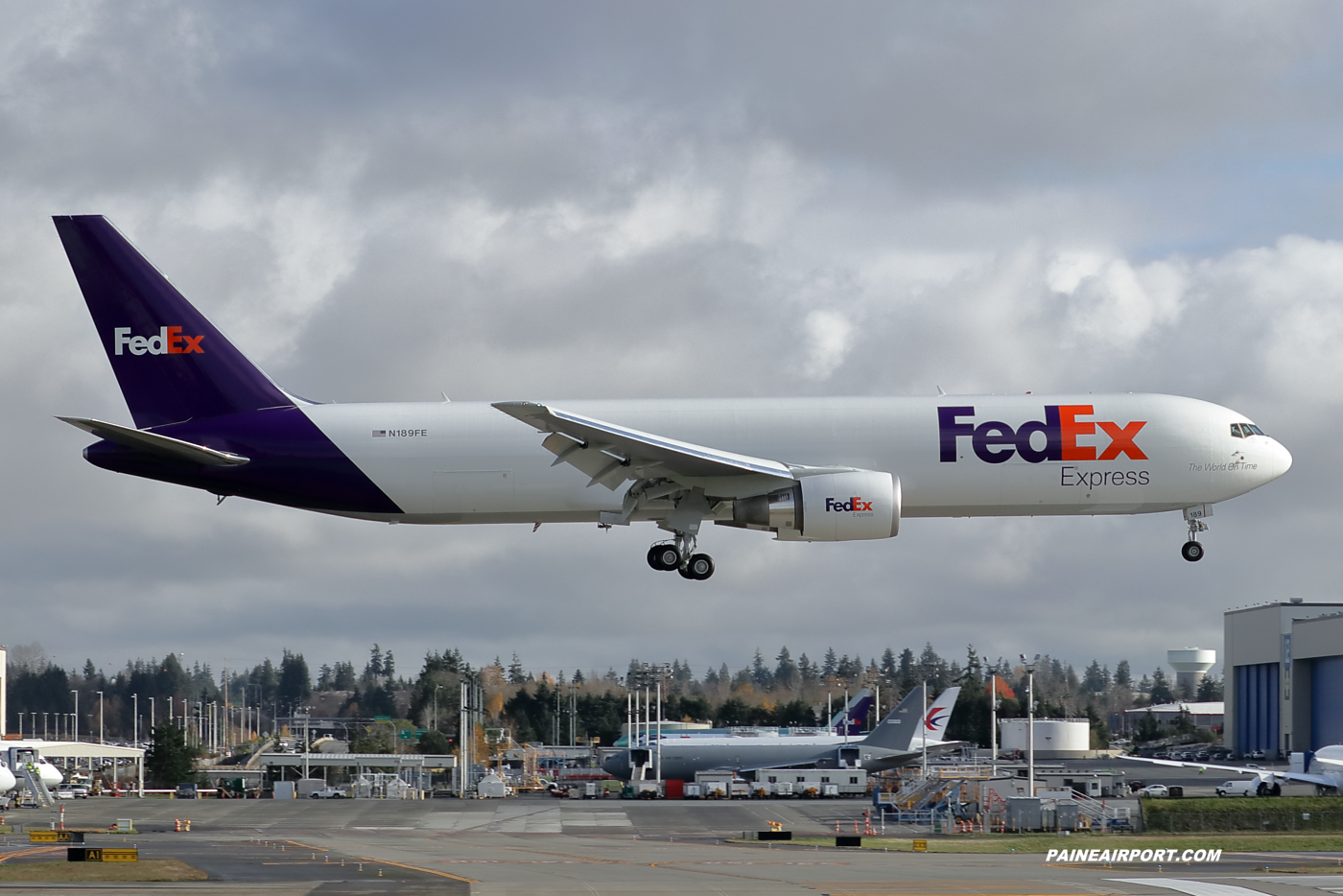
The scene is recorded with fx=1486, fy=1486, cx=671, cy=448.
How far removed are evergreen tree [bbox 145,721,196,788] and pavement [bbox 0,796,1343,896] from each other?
4685 cm

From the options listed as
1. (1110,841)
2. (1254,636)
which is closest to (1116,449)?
(1110,841)

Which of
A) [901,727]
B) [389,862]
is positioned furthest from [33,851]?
[901,727]

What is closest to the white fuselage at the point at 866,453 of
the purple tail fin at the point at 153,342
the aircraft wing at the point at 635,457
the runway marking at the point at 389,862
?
the aircraft wing at the point at 635,457

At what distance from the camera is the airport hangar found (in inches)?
5354

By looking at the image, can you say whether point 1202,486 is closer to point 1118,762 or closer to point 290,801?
point 290,801

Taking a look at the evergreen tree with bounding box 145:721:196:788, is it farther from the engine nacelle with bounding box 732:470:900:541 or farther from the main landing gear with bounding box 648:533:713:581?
the engine nacelle with bounding box 732:470:900:541

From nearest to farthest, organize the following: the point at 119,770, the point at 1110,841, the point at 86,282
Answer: the point at 86,282 → the point at 1110,841 → the point at 119,770

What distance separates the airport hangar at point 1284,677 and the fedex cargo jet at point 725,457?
9754 cm

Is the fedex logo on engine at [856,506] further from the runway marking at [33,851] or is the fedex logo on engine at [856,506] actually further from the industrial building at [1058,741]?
the industrial building at [1058,741]

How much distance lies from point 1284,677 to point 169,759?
10398 cm

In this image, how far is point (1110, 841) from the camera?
59.6 metres

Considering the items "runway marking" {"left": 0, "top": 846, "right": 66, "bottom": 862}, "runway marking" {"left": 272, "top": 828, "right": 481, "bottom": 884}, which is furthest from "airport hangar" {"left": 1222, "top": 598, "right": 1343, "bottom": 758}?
"runway marking" {"left": 0, "top": 846, "right": 66, "bottom": 862}

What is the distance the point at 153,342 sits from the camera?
49.5m

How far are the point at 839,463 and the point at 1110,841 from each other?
24.0m
